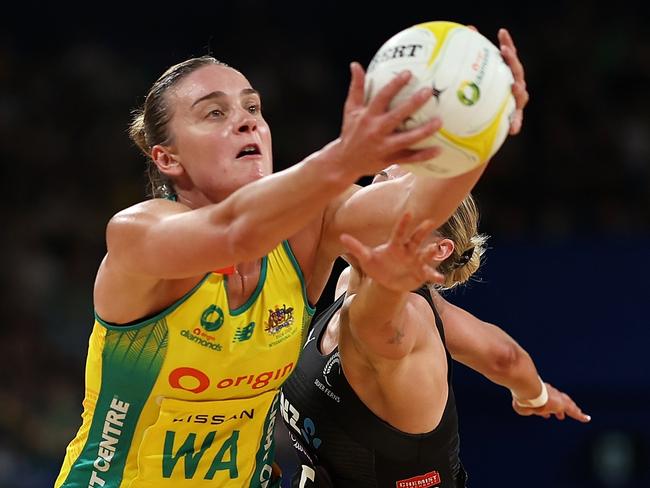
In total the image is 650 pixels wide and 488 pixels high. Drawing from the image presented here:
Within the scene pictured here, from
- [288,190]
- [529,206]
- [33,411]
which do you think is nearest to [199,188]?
[288,190]

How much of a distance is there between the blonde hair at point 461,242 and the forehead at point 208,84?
2.43 feet

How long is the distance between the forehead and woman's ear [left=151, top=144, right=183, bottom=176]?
158 millimetres

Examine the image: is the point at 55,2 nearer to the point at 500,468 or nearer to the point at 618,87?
the point at 618,87

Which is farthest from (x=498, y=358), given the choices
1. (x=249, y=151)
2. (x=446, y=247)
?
(x=249, y=151)

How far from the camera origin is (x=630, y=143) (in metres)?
7.40

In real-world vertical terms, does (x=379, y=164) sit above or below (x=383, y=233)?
above

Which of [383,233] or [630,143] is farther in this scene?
[630,143]

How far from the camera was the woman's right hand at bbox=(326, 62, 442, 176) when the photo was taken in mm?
2072

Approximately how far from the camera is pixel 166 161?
3.04 meters

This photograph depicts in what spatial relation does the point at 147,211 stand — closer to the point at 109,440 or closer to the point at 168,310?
A: the point at 168,310

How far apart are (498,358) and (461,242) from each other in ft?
2.16

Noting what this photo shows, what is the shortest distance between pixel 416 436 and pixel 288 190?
43.6 inches

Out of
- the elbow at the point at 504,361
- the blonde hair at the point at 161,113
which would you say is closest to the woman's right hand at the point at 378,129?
the blonde hair at the point at 161,113

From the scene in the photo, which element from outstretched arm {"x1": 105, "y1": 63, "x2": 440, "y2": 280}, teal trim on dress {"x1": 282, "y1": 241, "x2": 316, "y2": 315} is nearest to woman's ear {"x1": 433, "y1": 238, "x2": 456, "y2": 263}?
teal trim on dress {"x1": 282, "y1": 241, "x2": 316, "y2": 315}
